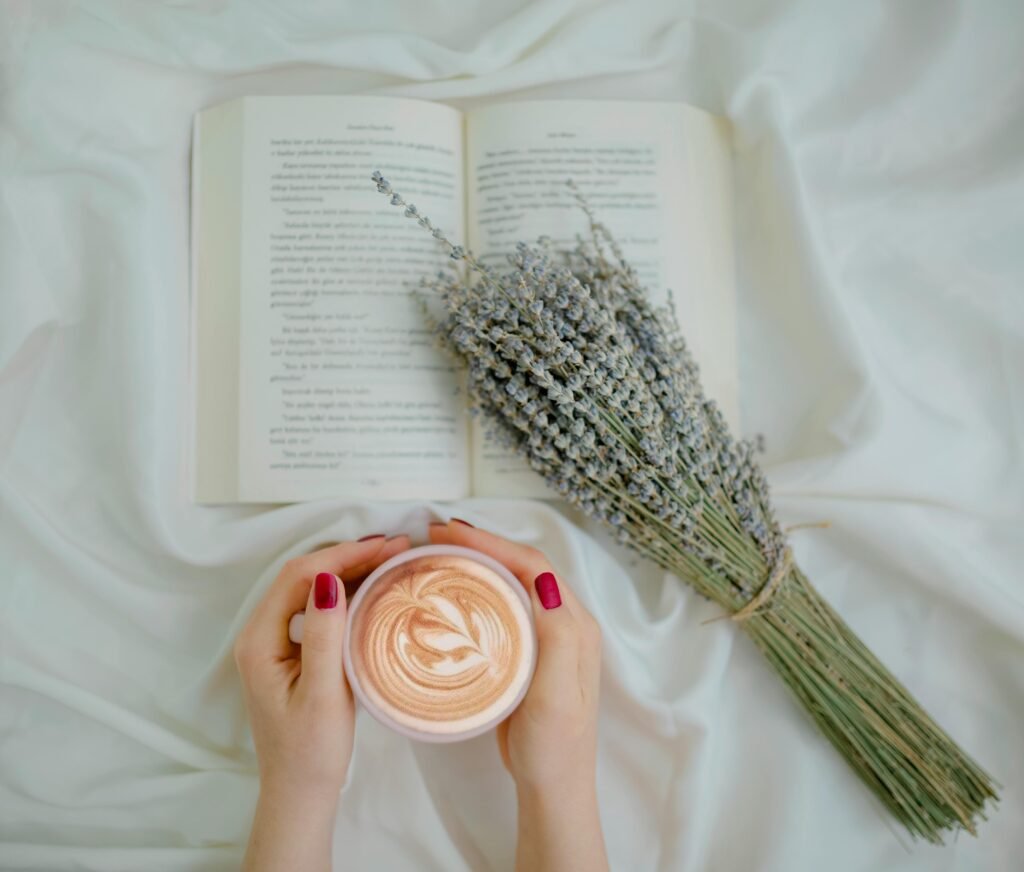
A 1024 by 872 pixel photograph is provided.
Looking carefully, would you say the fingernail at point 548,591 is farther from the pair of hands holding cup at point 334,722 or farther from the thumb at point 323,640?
the thumb at point 323,640

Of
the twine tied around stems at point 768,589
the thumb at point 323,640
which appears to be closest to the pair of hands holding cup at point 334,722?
the thumb at point 323,640

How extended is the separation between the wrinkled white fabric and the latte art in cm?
21

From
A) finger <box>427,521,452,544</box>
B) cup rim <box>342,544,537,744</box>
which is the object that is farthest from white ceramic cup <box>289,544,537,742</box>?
finger <box>427,521,452,544</box>

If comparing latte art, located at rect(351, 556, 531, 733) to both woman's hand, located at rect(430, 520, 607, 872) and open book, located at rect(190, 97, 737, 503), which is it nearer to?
woman's hand, located at rect(430, 520, 607, 872)

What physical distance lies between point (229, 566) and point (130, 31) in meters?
0.78

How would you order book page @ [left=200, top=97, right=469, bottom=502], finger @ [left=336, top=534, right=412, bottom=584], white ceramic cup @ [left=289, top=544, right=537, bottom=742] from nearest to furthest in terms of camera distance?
white ceramic cup @ [left=289, top=544, right=537, bottom=742]
finger @ [left=336, top=534, right=412, bottom=584]
book page @ [left=200, top=97, right=469, bottom=502]

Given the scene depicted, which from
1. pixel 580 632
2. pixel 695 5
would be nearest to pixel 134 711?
pixel 580 632

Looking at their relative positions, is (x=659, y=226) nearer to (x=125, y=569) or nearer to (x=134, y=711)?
(x=125, y=569)

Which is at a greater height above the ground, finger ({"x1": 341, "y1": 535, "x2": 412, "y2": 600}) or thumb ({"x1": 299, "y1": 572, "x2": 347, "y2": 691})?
finger ({"x1": 341, "y1": 535, "x2": 412, "y2": 600})

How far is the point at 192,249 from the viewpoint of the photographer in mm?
1140

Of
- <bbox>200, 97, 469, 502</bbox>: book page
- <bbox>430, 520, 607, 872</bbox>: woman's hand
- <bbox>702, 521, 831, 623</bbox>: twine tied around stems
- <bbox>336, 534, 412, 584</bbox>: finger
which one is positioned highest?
<bbox>200, 97, 469, 502</bbox>: book page

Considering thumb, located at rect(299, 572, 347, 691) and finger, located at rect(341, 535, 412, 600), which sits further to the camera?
finger, located at rect(341, 535, 412, 600)

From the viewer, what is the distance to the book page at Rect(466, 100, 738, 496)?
1133mm

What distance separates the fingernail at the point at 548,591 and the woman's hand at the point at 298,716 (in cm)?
23
